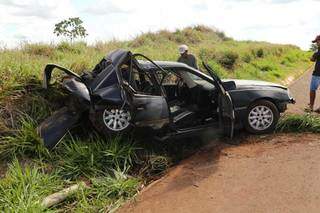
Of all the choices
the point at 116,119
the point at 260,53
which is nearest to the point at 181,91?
the point at 116,119

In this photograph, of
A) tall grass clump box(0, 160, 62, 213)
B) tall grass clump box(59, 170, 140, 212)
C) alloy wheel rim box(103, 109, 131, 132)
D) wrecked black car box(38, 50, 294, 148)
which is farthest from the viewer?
alloy wheel rim box(103, 109, 131, 132)

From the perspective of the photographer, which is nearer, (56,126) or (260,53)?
(56,126)

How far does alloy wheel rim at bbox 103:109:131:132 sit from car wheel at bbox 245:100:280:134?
2.29 meters

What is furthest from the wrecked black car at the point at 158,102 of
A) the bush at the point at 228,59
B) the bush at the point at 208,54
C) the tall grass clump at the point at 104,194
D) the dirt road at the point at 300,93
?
the bush at the point at 228,59

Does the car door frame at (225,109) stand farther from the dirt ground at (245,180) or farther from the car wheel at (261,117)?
the car wheel at (261,117)

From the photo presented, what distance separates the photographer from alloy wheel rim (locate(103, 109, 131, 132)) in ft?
23.9

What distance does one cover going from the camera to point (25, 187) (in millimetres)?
6102

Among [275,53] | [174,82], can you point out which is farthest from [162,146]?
[275,53]

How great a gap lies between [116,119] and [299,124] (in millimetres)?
3757

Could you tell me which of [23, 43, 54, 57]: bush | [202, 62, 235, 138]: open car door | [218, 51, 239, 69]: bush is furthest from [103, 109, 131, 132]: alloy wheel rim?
[218, 51, 239, 69]: bush

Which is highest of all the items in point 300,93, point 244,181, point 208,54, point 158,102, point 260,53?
point 260,53

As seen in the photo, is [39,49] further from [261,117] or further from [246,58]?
[246,58]

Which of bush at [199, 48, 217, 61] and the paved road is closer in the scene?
the paved road

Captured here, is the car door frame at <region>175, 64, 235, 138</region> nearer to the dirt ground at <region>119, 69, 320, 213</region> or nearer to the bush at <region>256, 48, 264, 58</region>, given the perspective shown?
the dirt ground at <region>119, 69, 320, 213</region>
